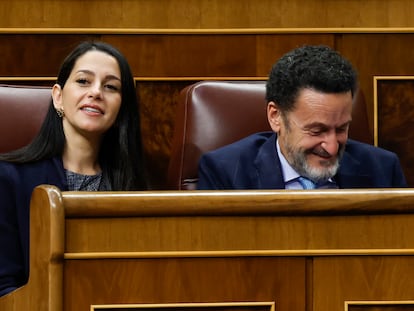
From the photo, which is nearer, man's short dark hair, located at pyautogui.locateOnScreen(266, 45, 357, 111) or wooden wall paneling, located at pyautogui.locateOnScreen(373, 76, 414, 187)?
man's short dark hair, located at pyautogui.locateOnScreen(266, 45, 357, 111)

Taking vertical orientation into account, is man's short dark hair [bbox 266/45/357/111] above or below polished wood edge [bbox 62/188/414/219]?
above

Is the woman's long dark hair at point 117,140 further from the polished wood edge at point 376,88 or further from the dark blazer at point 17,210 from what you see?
the polished wood edge at point 376,88

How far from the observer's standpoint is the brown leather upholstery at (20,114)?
777 mm

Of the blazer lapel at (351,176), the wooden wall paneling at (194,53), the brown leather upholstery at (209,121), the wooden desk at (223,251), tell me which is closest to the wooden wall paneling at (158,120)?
the wooden wall paneling at (194,53)

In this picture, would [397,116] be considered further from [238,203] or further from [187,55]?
[238,203]

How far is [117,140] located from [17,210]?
13 cm

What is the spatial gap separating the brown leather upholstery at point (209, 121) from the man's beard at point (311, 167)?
0.25ft

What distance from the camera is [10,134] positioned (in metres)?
0.78

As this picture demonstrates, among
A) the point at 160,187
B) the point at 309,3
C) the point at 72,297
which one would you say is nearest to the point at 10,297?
the point at 72,297

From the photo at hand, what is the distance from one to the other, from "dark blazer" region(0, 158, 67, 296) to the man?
0.41 feet

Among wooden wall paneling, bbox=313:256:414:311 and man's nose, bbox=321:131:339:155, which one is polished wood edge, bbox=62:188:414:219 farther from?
man's nose, bbox=321:131:339:155

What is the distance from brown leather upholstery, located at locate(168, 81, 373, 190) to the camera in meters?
0.79

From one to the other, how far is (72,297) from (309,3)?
55 centimetres

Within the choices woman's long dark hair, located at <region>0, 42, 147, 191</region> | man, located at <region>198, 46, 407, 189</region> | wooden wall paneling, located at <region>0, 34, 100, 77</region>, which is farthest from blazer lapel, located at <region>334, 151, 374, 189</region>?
wooden wall paneling, located at <region>0, 34, 100, 77</region>
